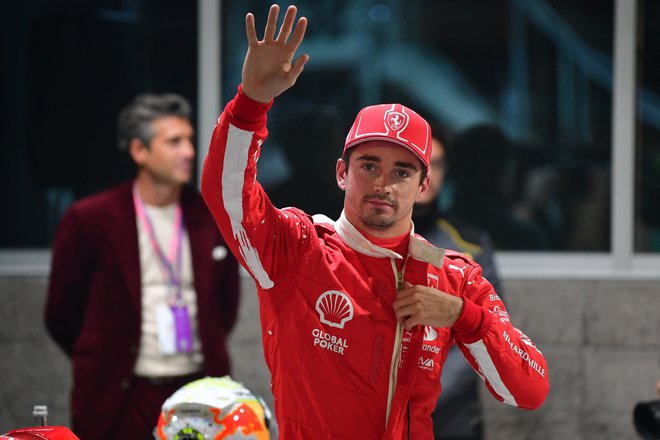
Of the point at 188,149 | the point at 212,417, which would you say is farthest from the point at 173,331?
the point at 212,417

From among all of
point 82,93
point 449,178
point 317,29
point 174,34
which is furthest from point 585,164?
point 82,93

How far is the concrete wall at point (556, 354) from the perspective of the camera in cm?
472

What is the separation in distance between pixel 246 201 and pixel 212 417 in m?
0.54

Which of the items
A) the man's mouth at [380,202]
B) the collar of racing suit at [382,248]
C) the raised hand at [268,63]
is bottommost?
the collar of racing suit at [382,248]

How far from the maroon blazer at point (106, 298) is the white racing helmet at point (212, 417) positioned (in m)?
1.28

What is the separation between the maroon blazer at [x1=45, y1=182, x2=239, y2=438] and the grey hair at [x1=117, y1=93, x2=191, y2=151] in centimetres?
20

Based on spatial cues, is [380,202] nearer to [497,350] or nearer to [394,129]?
[394,129]

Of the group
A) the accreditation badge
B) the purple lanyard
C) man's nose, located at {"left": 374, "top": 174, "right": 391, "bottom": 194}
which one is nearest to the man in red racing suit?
man's nose, located at {"left": 374, "top": 174, "right": 391, "bottom": 194}

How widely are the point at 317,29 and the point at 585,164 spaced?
1477mm

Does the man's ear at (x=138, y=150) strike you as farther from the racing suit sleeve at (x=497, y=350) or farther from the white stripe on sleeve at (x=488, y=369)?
the white stripe on sleeve at (x=488, y=369)

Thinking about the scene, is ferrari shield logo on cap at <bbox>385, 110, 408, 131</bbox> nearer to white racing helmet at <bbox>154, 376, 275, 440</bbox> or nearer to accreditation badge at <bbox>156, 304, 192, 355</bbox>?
white racing helmet at <bbox>154, 376, 275, 440</bbox>

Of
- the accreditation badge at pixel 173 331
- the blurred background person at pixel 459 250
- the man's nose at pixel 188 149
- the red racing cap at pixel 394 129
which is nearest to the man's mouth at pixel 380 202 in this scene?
the red racing cap at pixel 394 129

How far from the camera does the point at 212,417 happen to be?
2.11m

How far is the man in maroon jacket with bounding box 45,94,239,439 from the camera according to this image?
341 cm
